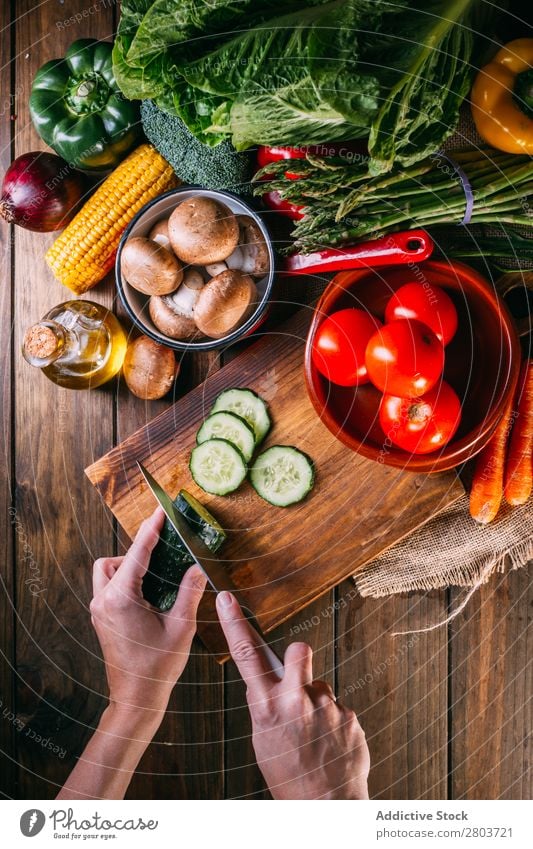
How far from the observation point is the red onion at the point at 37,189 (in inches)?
50.2

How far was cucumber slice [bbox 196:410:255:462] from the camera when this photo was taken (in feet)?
4.10

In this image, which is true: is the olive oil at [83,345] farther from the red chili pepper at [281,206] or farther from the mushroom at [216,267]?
the red chili pepper at [281,206]

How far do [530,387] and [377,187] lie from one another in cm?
45

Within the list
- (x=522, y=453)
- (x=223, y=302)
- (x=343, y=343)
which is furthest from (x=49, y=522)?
(x=522, y=453)

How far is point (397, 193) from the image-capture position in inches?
44.1

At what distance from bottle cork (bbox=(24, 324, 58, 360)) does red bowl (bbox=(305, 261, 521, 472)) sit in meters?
0.44

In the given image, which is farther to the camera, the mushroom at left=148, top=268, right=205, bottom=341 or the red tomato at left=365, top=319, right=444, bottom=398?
the mushroom at left=148, top=268, right=205, bottom=341

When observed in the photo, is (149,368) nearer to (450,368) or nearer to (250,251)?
(250,251)

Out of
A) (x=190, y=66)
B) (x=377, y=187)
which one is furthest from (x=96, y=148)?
(x=377, y=187)

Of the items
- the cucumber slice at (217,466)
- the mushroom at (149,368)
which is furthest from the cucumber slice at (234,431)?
the mushroom at (149,368)

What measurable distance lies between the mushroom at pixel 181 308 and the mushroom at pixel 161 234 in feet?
0.20

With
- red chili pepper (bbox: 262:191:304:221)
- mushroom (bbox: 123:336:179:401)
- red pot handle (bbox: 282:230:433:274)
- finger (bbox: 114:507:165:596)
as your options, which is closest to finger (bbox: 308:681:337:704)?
finger (bbox: 114:507:165:596)

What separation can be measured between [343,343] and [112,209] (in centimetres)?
51

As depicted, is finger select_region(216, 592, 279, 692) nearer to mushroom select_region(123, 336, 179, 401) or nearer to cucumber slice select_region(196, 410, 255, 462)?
cucumber slice select_region(196, 410, 255, 462)
